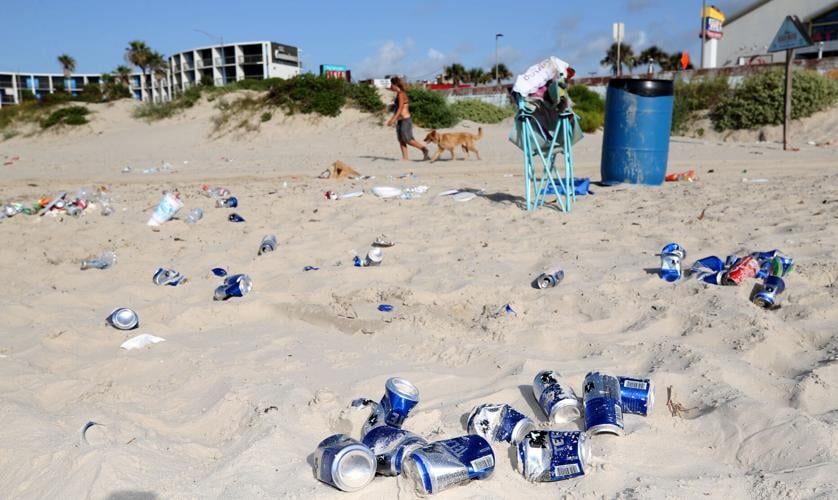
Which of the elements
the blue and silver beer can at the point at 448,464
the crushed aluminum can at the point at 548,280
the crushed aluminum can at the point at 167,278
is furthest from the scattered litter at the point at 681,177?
the blue and silver beer can at the point at 448,464

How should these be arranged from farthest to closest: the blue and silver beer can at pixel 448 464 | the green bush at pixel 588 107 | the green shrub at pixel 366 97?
the green shrub at pixel 366 97 → the green bush at pixel 588 107 → the blue and silver beer can at pixel 448 464

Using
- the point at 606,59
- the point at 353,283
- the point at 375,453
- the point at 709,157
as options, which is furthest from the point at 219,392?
the point at 606,59

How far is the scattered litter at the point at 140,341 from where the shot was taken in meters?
3.36

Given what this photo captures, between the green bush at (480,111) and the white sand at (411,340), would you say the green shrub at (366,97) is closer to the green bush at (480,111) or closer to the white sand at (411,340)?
the green bush at (480,111)

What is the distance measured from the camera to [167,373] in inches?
120

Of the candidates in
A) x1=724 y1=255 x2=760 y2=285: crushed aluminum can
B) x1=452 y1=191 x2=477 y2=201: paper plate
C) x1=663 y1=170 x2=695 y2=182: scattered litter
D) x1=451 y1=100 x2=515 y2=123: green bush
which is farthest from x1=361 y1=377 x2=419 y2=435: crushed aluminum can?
x1=451 y1=100 x2=515 y2=123: green bush

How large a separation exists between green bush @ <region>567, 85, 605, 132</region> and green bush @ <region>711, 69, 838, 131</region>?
3.35 meters

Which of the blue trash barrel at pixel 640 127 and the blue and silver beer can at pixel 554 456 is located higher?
the blue trash barrel at pixel 640 127

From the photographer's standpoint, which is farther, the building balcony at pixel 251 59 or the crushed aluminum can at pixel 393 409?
the building balcony at pixel 251 59

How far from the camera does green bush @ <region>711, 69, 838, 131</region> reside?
659 inches

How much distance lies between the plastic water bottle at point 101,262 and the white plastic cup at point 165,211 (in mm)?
1242

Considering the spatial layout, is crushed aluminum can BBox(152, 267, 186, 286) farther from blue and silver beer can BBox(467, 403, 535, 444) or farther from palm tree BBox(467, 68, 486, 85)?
palm tree BBox(467, 68, 486, 85)

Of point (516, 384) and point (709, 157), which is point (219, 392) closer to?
point (516, 384)

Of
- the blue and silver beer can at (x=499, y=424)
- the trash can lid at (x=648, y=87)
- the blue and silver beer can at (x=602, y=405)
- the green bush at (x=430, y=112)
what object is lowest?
the blue and silver beer can at (x=499, y=424)
